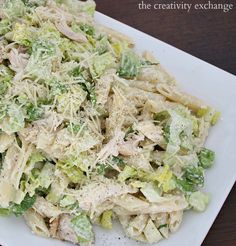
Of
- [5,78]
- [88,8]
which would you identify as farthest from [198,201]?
[88,8]

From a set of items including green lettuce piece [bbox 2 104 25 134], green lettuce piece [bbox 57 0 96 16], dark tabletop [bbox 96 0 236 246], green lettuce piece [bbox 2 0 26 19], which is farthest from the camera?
dark tabletop [bbox 96 0 236 246]

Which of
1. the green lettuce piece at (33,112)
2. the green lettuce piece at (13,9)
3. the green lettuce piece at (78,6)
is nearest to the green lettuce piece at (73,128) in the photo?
A: the green lettuce piece at (33,112)

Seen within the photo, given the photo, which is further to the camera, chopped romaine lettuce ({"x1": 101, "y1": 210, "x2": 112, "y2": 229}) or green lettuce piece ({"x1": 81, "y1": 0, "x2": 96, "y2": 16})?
green lettuce piece ({"x1": 81, "y1": 0, "x2": 96, "y2": 16})

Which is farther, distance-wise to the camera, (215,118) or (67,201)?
(215,118)

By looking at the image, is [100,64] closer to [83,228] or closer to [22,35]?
[22,35]

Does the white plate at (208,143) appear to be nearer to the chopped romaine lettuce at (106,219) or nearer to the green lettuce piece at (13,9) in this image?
the chopped romaine lettuce at (106,219)

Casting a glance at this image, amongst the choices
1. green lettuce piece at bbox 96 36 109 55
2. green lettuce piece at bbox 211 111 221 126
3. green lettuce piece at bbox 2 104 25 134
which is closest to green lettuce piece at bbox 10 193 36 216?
green lettuce piece at bbox 2 104 25 134

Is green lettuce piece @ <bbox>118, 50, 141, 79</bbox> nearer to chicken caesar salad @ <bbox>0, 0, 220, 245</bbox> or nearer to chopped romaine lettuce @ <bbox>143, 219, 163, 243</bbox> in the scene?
chicken caesar salad @ <bbox>0, 0, 220, 245</bbox>
